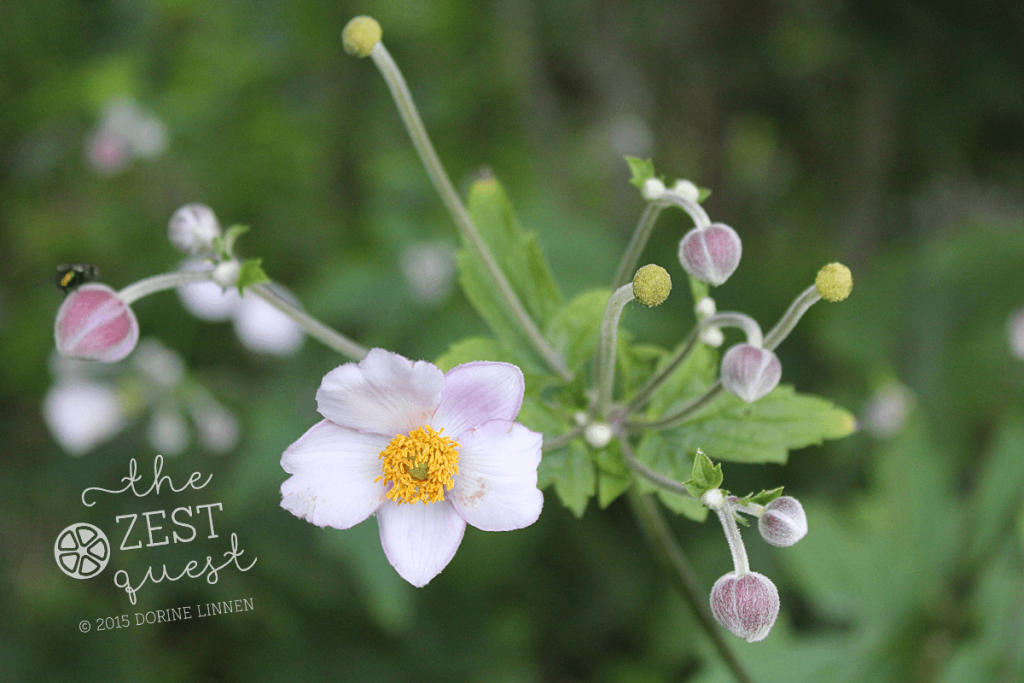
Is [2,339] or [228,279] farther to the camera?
[2,339]

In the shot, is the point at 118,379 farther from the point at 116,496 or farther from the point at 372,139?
the point at 372,139

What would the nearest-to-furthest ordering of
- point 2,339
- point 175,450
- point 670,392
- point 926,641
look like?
point 670,392, point 926,641, point 175,450, point 2,339

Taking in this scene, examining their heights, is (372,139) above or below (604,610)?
above

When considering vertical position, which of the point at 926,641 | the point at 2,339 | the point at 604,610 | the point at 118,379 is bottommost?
the point at 926,641

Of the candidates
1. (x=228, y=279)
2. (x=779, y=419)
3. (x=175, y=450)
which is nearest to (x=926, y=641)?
(x=779, y=419)

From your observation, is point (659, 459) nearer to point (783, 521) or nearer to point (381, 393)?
point (783, 521)

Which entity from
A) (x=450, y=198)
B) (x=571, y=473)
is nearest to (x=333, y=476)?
(x=571, y=473)
